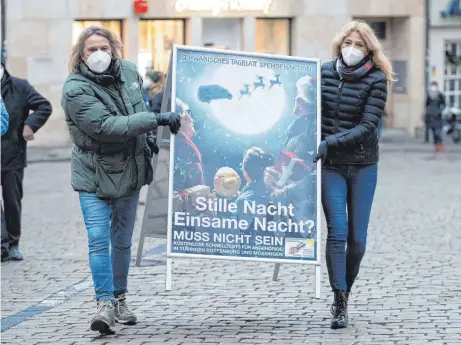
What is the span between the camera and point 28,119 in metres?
11.5

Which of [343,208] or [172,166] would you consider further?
[343,208]

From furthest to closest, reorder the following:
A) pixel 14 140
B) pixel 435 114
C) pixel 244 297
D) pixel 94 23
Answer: pixel 94 23 → pixel 435 114 → pixel 14 140 → pixel 244 297

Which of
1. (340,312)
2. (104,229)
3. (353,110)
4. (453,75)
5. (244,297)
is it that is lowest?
(244,297)

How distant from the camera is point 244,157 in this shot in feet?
26.2

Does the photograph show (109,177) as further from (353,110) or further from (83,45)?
(353,110)

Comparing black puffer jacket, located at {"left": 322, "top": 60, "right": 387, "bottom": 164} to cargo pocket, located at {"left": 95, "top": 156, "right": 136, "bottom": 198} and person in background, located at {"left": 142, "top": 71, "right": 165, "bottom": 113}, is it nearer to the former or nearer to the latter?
cargo pocket, located at {"left": 95, "top": 156, "right": 136, "bottom": 198}

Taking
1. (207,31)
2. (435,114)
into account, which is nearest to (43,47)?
(207,31)

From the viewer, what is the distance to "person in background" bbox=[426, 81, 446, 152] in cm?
2973

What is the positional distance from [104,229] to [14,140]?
3838mm

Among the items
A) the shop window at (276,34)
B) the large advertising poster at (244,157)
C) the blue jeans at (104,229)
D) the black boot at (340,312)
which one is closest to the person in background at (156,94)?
the blue jeans at (104,229)

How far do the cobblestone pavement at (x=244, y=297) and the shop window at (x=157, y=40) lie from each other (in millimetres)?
18022

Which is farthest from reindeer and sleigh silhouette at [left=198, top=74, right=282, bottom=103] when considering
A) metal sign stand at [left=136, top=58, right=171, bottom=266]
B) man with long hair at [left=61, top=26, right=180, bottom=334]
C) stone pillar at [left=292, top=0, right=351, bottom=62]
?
stone pillar at [left=292, top=0, right=351, bottom=62]

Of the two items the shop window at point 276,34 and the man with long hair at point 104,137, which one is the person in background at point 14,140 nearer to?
the man with long hair at point 104,137

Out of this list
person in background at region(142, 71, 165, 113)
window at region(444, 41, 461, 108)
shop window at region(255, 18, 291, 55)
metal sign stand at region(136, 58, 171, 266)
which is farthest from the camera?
window at region(444, 41, 461, 108)
